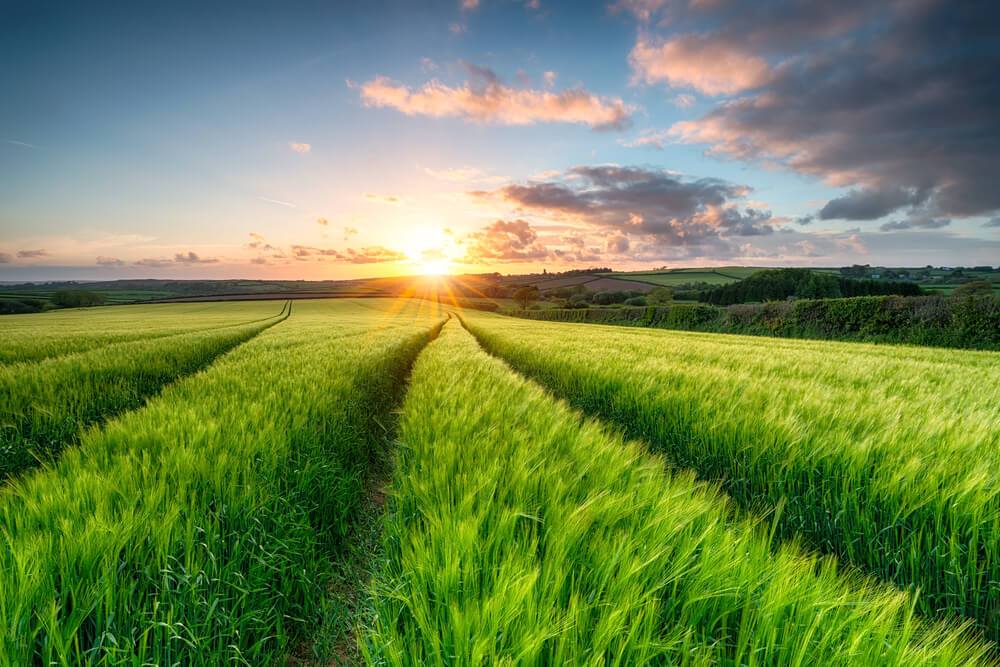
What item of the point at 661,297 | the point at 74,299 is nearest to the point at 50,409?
the point at 661,297

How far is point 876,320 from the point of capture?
22.6 metres

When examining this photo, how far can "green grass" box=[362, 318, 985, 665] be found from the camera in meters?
1.11

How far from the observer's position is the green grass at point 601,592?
3.65ft

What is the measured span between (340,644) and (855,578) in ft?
11.0

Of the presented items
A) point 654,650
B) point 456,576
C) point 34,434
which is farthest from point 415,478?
point 34,434

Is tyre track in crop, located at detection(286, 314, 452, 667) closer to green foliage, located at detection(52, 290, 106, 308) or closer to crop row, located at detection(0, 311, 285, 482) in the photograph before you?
crop row, located at detection(0, 311, 285, 482)

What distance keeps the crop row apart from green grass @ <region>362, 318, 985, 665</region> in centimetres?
369

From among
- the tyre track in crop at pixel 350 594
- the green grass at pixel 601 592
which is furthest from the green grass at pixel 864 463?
the tyre track in crop at pixel 350 594

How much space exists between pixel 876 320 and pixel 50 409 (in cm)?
3238

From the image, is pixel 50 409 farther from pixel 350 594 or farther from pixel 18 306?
pixel 18 306

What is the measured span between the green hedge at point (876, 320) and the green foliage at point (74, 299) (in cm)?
9913

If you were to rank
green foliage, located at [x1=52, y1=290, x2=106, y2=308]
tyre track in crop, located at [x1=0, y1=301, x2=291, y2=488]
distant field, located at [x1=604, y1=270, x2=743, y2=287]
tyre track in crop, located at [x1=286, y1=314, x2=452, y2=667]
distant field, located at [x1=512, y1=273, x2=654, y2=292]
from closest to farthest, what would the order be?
tyre track in crop, located at [x1=286, y1=314, x2=452, y2=667] → tyre track in crop, located at [x1=0, y1=301, x2=291, y2=488] → green foliage, located at [x1=52, y1=290, x2=106, y2=308] → distant field, located at [x1=512, y1=273, x2=654, y2=292] → distant field, located at [x1=604, y1=270, x2=743, y2=287]

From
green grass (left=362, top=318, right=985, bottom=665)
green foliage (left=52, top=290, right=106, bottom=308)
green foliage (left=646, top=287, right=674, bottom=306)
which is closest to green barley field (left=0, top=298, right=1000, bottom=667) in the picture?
green grass (left=362, top=318, right=985, bottom=665)

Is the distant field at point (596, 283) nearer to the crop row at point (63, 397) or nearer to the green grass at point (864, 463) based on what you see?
the green grass at point (864, 463)
